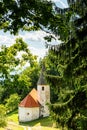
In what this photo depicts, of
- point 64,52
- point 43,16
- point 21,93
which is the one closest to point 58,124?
point 64,52

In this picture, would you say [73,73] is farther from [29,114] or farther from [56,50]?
[29,114]

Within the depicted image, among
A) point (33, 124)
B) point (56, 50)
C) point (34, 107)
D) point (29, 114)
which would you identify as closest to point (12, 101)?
point (29, 114)

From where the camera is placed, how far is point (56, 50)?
16484 millimetres

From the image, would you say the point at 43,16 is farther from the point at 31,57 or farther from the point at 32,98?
the point at 32,98

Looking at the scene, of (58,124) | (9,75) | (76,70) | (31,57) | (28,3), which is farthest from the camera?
(58,124)

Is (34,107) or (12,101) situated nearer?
(34,107)

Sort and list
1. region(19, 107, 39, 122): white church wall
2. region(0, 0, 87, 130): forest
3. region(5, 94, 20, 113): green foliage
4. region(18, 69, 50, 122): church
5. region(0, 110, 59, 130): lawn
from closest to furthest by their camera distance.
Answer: region(0, 0, 87, 130): forest < region(0, 110, 59, 130): lawn < region(19, 107, 39, 122): white church wall < region(18, 69, 50, 122): church < region(5, 94, 20, 113): green foliage

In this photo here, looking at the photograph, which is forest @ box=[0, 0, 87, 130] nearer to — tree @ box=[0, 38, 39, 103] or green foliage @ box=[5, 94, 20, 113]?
tree @ box=[0, 38, 39, 103]

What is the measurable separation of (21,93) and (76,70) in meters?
67.5

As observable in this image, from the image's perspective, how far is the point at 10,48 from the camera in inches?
548

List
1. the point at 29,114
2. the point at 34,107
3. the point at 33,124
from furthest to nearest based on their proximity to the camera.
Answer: the point at 34,107
the point at 29,114
the point at 33,124

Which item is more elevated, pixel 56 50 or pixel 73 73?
pixel 56 50

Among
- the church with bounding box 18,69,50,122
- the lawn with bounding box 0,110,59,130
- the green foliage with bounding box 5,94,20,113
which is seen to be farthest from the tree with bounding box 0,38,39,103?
the green foliage with bounding box 5,94,20,113

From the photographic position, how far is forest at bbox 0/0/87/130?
29.1 feet
